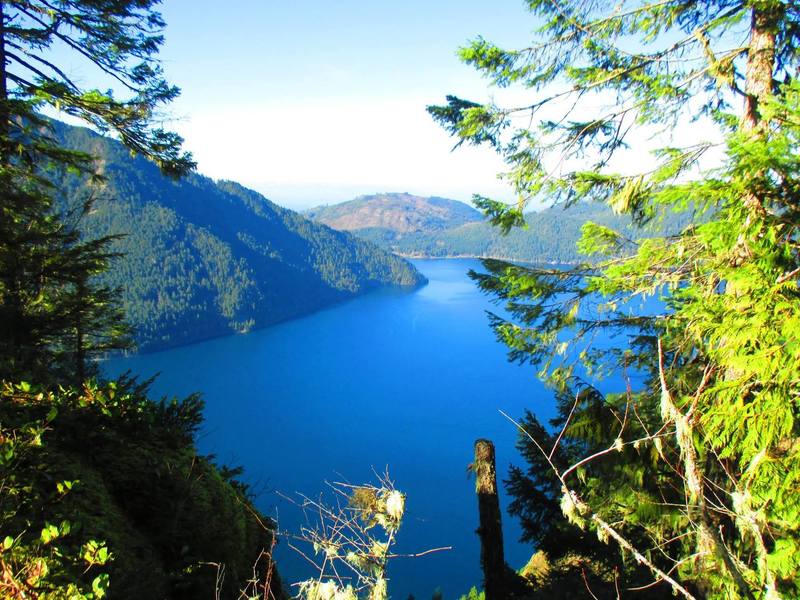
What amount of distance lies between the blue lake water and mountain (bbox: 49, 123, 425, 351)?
12349 mm

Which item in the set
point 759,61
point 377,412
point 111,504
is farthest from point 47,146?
point 377,412

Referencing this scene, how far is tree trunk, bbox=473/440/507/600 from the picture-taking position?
399 cm

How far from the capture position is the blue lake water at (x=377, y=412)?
2606cm

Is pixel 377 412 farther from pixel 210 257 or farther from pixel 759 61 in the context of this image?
pixel 210 257

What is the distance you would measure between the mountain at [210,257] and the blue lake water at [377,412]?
12.3 m

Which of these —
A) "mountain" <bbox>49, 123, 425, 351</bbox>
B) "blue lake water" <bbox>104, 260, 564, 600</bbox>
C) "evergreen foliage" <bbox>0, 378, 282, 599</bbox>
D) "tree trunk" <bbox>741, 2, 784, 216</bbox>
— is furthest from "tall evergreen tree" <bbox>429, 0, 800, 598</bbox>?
"mountain" <bbox>49, 123, 425, 351</bbox>

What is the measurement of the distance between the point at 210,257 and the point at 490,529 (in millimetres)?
118293

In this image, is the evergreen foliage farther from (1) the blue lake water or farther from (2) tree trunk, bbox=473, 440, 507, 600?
(1) the blue lake water

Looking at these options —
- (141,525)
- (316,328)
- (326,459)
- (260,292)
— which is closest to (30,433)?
(141,525)

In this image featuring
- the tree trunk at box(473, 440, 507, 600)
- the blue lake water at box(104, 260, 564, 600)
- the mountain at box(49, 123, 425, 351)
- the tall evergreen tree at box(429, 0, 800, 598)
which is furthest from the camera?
the mountain at box(49, 123, 425, 351)

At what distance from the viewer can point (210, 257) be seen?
367 ft

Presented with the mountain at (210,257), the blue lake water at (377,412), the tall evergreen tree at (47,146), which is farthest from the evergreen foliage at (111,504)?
the mountain at (210,257)

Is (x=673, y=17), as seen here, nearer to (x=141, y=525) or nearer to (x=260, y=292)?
(x=141, y=525)

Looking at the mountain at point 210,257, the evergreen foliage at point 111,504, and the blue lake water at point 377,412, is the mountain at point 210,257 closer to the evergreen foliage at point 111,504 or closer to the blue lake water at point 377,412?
the blue lake water at point 377,412
